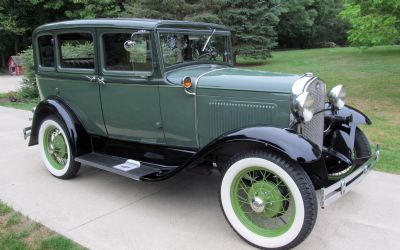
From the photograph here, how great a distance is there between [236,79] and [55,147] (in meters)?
2.55

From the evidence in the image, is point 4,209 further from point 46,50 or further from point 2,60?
point 2,60

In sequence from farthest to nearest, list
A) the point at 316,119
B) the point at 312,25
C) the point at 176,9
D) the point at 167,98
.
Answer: the point at 312,25, the point at 176,9, the point at 167,98, the point at 316,119

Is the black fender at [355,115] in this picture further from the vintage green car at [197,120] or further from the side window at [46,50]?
the side window at [46,50]

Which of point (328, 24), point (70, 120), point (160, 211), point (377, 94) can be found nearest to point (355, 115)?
point (160, 211)

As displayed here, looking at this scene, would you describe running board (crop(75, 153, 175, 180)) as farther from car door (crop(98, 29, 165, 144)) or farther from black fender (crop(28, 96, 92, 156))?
car door (crop(98, 29, 165, 144))

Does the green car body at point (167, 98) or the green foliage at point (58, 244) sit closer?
the green foliage at point (58, 244)

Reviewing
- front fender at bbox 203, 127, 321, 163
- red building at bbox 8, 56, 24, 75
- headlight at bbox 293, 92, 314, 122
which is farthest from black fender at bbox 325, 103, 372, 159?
red building at bbox 8, 56, 24, 75

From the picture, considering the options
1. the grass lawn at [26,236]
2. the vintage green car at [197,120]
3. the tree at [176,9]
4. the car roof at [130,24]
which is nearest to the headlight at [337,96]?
the vintage green car at [197,120]

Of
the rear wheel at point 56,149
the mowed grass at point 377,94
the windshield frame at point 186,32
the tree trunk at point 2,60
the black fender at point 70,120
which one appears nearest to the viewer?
the windshield frame at point 186,32

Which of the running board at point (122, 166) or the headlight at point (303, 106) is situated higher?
the headlight at point (303, 106)

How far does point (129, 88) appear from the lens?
156 inches

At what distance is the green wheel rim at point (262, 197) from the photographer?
309 cm

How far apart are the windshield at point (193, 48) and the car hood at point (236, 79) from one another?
153mm

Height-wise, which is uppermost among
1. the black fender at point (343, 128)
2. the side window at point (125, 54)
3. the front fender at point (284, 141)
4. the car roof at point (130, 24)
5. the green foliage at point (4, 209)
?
the car roof at point (130, 24)
